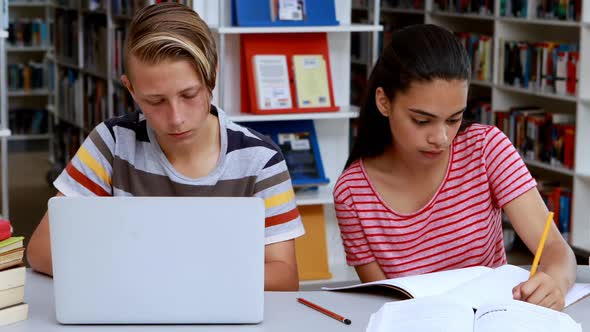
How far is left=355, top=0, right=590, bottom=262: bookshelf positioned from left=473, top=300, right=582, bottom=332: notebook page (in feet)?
8.53

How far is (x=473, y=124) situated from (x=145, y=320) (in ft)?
2.85

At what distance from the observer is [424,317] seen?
1391mm

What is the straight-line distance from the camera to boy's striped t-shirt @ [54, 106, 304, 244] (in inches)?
75.0

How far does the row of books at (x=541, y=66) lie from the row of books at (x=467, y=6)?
28 cm

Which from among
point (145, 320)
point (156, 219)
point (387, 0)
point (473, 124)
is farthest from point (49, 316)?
point (387, 0)

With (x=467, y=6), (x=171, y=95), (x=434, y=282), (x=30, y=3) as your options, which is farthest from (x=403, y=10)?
(x=434, y=282)

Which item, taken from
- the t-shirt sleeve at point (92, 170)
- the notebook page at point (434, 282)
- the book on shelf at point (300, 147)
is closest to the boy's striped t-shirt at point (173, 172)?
the t-shirt sleeve at point (92, 170)

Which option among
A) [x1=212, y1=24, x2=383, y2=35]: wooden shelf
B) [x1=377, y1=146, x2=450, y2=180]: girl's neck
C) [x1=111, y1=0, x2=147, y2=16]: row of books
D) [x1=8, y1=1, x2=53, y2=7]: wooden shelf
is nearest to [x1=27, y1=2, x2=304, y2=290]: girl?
[x1=377, y1=146, x2=450, y2=180]: girl's neck

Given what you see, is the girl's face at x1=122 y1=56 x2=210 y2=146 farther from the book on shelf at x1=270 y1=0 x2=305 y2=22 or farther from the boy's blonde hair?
the book on shelf at x1=270 y1=0 x2=305 y2=22

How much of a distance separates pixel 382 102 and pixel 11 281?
31.3 inches

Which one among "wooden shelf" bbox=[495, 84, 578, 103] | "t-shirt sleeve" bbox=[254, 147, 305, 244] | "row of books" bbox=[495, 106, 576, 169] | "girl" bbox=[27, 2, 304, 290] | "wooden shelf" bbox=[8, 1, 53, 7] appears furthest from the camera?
"wooden shelf" bbox=[8, 1, 53, 7]

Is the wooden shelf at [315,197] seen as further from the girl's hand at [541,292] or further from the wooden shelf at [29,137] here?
the wooden shelf at [29,137]

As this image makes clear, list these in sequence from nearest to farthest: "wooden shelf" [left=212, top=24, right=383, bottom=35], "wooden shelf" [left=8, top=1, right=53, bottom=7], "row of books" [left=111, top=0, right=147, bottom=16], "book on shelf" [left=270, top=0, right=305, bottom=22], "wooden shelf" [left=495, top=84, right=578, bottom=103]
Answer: "wooden shelf" [left=212, top=24, right=383, bottom=35], "book on shelf" [left=270, top=0, right=305, bottom=22], "wooden shelf" [left=495, top=84, right=578, bottom=103], "row of books" [left=111, top=0, right=147, bottom=16], "wooden shelf" [left=8, top=1, right=53, bottom=7]

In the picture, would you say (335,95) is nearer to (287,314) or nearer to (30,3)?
(287,314)
